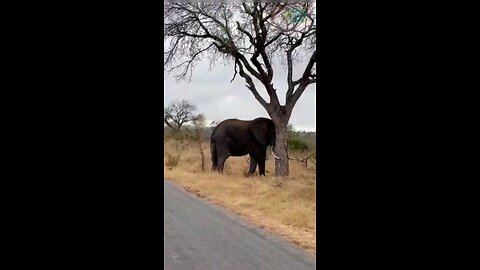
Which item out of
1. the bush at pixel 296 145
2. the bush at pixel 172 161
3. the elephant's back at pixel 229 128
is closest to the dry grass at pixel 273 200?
the bush at pixel 172 161

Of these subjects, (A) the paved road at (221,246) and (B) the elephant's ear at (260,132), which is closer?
(A) the paved road at (221,246)

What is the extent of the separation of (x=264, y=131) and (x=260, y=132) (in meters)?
0.07

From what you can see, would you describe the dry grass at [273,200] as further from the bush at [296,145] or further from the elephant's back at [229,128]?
the bush at [296,145]

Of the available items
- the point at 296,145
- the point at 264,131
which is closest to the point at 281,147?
the point at 264,131

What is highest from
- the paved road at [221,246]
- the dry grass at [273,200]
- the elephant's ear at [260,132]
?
the elephant's ear at [260,132]

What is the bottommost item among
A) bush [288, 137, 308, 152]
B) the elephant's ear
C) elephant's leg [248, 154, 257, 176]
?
elephant's leg [248, 154, 257, 176]

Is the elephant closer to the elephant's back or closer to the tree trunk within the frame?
the elephant's back

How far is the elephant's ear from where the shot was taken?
8.11 m

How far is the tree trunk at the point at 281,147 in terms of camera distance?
6785 millimetres

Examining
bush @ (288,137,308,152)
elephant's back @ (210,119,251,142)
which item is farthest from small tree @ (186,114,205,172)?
elephant's back @ (210,119,251,142)
